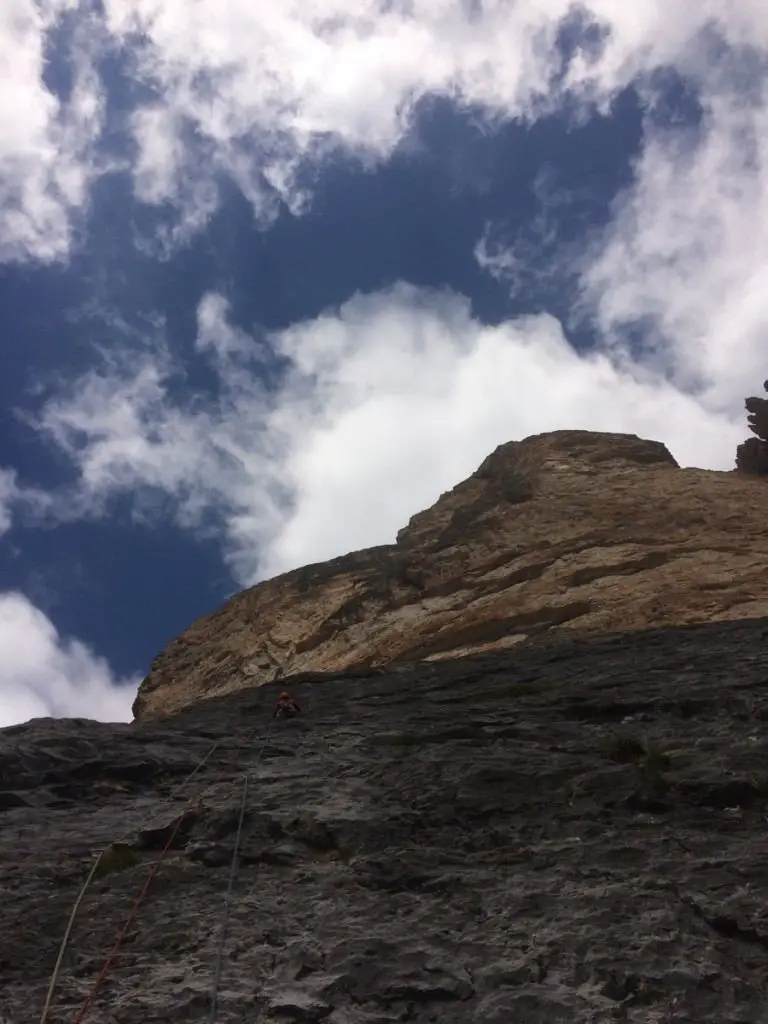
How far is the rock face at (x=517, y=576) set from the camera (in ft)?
60.2

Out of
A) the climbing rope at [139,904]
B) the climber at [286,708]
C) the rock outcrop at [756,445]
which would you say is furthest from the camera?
the rock outcrop at [756,445]

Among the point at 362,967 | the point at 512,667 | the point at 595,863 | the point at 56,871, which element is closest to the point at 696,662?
the point at 512,667

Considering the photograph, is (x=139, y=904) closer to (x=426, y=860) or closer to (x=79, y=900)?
(x=79, y=900)

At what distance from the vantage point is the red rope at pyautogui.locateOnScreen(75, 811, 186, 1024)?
6355mm

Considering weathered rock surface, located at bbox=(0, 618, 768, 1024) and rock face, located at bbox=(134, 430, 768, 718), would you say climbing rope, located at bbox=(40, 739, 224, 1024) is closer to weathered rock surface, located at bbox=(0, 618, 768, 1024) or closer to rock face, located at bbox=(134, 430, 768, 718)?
weathered rock surface, located at bbox=(0, 618, 768, 1024)

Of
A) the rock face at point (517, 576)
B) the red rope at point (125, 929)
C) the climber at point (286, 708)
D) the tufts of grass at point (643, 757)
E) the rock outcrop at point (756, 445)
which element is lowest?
the red rope at point (125, 929)

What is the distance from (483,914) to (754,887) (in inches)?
75.5

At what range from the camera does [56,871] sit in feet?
27.3

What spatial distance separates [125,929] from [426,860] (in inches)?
92.7

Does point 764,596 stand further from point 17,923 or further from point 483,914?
point 17,923

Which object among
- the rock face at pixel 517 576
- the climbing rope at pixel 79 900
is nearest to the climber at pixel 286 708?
the climbing rope at pixel 79 900

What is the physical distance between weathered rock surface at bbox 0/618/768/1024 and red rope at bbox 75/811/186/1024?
0.17 feet

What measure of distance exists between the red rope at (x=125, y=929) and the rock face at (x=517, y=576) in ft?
34.0

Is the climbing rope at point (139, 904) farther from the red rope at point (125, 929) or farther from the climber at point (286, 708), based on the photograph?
the climber at point (286, 708)
